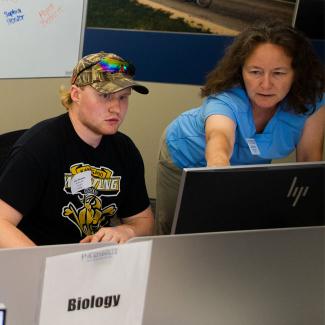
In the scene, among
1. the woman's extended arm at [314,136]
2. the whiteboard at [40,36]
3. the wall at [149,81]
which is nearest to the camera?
the woman's extended arm at [314,136]

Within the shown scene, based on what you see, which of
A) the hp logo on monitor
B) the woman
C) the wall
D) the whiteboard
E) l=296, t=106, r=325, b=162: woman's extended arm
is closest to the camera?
the hp logo on monitor

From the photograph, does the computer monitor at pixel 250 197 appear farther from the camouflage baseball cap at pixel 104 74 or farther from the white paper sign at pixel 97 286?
the camouflage baseball cap at pixel 104 74

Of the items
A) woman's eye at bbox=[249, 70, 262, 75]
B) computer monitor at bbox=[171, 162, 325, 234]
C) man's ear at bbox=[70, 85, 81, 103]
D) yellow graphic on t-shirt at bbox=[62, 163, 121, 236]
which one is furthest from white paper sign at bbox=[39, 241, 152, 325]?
woman's eye at bbox=[249, 70, 262, 75]

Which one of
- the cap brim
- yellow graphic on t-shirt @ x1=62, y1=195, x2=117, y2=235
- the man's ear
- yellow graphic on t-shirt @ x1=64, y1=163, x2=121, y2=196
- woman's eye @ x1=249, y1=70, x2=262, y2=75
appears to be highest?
woman's eye @ x1=249, y1=70, x2=262, y2=75

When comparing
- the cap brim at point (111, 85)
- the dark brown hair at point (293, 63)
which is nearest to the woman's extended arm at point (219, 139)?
the dark brown hair at point (293, 63)

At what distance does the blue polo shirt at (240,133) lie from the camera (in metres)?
1.67

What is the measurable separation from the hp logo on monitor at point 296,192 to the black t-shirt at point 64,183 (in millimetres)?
690

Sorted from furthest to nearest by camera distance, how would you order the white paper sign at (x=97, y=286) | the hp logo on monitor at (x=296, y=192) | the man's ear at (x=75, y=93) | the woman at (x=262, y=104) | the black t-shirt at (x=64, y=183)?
the woman at (x=262, y=104) < the man's ear at (x=75, y=93) < the black t-shirt at (x=64, y=183) < the hp logo on monitor at (x=296, y=192) < the white paper sign at (x=97, y=286)

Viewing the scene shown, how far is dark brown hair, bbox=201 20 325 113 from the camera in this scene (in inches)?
64.4

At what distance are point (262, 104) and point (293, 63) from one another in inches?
6.5

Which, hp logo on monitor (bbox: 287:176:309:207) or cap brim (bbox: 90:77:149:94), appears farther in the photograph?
cap brim (bbox: 90:77:149:94)

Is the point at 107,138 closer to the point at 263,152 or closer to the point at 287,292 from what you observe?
the point at 263,152

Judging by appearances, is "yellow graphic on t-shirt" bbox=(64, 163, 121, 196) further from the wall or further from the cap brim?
the wall

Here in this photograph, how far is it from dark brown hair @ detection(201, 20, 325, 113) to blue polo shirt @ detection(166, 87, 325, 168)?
0.13 ft
